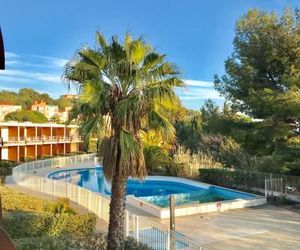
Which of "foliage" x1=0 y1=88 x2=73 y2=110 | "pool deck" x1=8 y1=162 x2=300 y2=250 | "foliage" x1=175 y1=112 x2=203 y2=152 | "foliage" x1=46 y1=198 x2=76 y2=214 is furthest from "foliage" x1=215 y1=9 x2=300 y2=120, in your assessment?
"foliage" x1=0 y1=88 x2=73 y2=110

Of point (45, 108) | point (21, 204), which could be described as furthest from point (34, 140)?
point (45, 108)

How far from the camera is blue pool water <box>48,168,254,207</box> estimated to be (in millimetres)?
17916

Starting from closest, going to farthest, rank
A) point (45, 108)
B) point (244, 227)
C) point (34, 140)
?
point (244, 227) < point (34, 140) < point (45, 108)

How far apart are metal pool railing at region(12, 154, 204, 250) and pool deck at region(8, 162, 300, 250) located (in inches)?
21.0

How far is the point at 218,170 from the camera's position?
21766 mm

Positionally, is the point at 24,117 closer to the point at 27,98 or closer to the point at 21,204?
the point at 27,98

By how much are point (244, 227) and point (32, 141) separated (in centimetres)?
3573

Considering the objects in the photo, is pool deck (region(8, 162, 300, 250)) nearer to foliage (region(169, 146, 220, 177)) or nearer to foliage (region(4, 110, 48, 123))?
foliage (region(169, 146, 220, 177))

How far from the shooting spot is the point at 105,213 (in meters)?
12.4

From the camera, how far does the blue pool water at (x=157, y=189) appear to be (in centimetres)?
1792

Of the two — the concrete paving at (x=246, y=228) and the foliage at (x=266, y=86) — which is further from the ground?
the foliage at (x=266, y=86)

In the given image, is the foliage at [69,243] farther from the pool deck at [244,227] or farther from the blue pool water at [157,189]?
the blue pool water at [157,189]

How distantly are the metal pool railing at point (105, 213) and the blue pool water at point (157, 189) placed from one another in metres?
2.23

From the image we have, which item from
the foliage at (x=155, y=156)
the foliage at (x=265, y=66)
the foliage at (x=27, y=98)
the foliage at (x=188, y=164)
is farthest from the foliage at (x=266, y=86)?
the foliage at (x=27, y=98)
